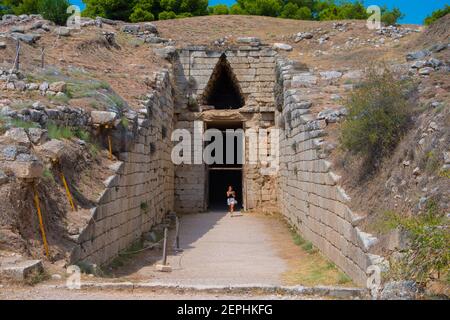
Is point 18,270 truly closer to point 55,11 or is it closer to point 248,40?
point 248,40

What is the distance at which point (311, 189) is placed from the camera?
1159 centimetres

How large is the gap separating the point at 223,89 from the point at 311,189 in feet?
29.8

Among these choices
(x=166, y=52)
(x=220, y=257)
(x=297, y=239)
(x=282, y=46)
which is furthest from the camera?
(x=282, y=46)

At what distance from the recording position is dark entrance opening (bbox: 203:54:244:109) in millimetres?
17672

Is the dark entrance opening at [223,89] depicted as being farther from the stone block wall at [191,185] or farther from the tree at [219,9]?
the tree at [219,9]

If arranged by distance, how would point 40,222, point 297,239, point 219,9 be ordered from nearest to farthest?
point 40,222
point 297,239
point 219,9

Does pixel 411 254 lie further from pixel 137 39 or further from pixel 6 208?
pixel 137 39

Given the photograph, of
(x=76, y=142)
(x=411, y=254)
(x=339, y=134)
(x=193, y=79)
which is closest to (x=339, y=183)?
(x=339, y=134)

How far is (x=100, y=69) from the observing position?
46.8ft

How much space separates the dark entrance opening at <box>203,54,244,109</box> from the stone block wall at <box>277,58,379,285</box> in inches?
81.8

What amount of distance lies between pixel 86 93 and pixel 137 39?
800cm

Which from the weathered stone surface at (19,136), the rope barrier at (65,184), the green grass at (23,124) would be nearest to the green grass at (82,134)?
the green grass at (23,124)

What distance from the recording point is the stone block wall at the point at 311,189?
805 cm

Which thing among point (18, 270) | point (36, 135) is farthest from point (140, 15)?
point (18, 270)
